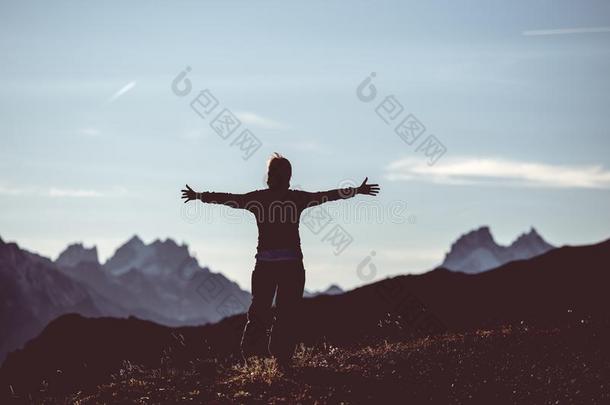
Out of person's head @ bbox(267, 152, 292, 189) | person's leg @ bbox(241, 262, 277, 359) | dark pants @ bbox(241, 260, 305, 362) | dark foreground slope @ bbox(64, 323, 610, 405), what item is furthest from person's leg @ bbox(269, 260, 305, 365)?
person's head @ bbox(267, 152, 292, 189)

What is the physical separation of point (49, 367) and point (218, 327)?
1213 centimetres

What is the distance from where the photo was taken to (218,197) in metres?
10.3

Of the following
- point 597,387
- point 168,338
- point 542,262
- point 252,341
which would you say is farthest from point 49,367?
point 597,387

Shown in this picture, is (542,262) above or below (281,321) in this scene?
above

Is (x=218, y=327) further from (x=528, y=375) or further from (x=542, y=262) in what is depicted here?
(x=528, y=375)

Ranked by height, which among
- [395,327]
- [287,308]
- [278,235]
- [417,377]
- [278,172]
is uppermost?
[278,172]

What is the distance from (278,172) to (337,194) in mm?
902

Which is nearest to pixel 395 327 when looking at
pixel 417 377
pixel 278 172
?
pixel 417 377

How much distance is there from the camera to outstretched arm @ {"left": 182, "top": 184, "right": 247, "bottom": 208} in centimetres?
1028

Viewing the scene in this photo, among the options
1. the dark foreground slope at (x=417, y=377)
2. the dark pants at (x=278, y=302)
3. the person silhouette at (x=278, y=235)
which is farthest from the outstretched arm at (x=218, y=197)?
the dark foreground slope at (x=417, y=377)

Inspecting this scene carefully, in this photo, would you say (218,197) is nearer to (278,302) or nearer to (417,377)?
(278,302)

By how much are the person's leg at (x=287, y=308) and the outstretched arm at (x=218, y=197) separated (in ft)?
3.60

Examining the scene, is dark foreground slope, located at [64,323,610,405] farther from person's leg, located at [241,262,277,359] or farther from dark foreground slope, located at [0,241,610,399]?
person's leg, located at [241,262,277,359]

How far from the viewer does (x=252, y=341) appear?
34.7ft
